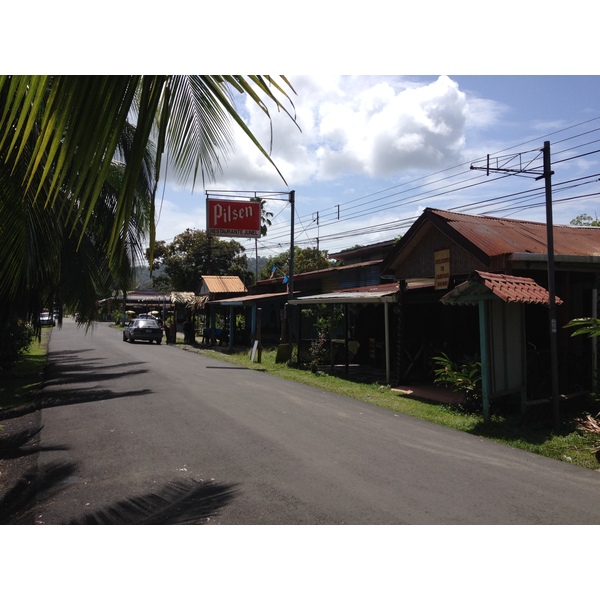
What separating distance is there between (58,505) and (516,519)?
424cm

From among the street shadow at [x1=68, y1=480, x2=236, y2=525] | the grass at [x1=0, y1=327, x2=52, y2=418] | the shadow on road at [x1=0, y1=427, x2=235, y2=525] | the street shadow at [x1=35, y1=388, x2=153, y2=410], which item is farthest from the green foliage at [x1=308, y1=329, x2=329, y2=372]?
the street shadow at [x1=68, y1=480, x2=236, y2=525]

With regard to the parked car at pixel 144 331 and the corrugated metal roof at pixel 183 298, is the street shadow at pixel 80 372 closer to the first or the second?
the parked car at pixel 144 331

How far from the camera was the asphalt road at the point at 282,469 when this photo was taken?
4.78 metres

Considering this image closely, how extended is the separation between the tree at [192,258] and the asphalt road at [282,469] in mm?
38788

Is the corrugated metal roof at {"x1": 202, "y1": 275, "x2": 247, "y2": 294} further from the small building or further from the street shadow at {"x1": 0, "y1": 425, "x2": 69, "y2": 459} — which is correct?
the street shadow at {"x1": 0, "y1": 425, "x2": 69, "y2": 459}

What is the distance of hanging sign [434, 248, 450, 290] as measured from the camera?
11117 millimetres

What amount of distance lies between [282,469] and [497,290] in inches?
174

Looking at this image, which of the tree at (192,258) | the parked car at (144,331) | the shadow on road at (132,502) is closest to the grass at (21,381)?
the shadow on road at (132,502)

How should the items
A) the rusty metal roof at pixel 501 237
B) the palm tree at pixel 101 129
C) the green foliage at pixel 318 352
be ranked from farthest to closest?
the green foliage at pixel 318 352
the rusty metal roof at pixel 501 237
the palm tree at pixel 101 129

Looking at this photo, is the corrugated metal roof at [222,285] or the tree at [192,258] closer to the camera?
the corrugated metal roof at [222,285]

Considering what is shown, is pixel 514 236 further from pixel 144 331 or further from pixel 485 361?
pixel 144 331

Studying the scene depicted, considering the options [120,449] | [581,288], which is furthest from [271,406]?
[581,288]

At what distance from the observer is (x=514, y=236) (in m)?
11.0

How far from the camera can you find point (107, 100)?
2373 millimetres
